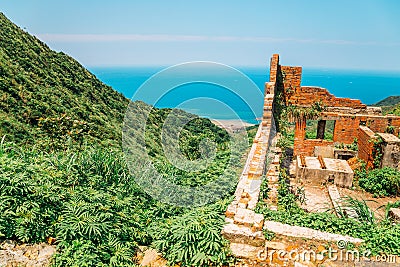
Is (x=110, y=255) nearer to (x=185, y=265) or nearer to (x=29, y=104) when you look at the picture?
(x=185, y=265)

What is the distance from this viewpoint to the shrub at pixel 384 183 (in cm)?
841

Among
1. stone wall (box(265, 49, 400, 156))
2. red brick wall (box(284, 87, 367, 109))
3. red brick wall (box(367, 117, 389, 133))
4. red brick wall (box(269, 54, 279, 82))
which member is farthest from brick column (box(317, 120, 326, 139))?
red brick wall (box(269, 54, 279, 82))

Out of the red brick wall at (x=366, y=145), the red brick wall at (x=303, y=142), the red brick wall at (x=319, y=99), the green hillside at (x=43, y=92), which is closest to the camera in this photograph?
the red brick wall at (x=366, y=145)

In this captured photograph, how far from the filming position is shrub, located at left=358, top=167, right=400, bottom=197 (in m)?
8.41

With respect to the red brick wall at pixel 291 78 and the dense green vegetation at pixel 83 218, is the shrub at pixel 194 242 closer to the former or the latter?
the dense green vegetation at pixel 83 218

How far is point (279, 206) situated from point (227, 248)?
2161 millimetres

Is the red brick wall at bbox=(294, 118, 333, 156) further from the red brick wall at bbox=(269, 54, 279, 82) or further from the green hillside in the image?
the green hillside

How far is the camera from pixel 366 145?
10.1m

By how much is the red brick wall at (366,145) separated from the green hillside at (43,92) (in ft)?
41.9

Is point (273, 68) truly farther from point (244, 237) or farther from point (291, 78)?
point (244, 237)

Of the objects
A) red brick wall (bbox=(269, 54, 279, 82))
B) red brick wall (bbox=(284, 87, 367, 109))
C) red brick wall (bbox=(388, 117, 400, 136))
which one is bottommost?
red brick wall (bbox=(388, 117, 400, 136))

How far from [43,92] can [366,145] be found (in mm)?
19075

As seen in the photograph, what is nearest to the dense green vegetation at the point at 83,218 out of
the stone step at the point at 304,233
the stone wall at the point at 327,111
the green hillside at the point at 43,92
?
the stone step at the point at 304,233

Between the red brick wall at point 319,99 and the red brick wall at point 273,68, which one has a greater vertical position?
the red brick wall at point 273,68
